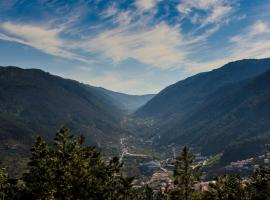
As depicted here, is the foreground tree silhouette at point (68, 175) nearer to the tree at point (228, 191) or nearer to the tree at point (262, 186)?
the tree at point (228, 191)

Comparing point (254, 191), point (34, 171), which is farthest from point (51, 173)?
point (254, 191)

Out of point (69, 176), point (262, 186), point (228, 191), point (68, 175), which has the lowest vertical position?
point (228, 191)

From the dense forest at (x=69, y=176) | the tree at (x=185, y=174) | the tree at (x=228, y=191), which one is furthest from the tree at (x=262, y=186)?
the tree at (x=185, y=174)

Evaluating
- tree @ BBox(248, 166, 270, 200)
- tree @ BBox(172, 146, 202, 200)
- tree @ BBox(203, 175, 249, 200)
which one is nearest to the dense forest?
tree @ BBox(172, 146, 202, 200)

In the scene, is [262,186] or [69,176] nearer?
[69,176]

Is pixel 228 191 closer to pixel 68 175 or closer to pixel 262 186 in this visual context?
pixel 262 186

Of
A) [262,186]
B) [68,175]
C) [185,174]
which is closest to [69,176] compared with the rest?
[68,175]

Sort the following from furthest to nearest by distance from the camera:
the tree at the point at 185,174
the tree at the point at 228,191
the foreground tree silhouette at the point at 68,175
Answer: the tree at the point at 228,191 < the tree at the point at 185,174 < the foreground tree silhouette at the point at 68,175

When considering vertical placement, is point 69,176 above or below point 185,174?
above

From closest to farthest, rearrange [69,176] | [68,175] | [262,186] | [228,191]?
[68,175] → [69,176] → [262,186] → [228,191]
